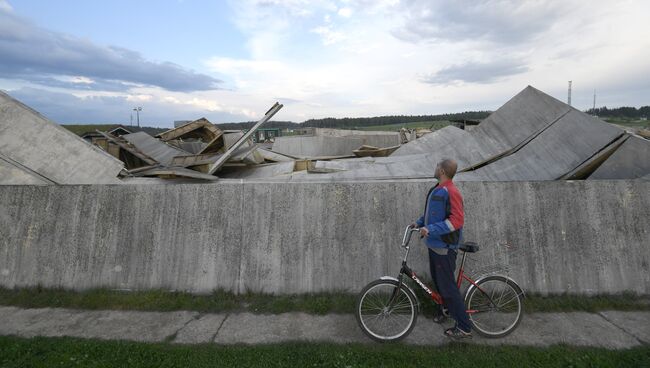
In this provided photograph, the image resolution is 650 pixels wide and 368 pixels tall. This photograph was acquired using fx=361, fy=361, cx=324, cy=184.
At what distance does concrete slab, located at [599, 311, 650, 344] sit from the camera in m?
3.82

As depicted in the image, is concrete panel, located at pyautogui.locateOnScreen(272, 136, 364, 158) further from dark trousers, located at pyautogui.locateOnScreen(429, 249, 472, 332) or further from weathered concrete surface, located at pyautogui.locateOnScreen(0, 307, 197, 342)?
dark trousers, located at pyautogui.locateOnScreen(429, 249, 472, 332)

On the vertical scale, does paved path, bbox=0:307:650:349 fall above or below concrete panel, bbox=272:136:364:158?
below

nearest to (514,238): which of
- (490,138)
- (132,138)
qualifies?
(490,138)

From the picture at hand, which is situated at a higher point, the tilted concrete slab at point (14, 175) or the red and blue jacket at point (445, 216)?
the tilted concrete slab at point (14, 175)

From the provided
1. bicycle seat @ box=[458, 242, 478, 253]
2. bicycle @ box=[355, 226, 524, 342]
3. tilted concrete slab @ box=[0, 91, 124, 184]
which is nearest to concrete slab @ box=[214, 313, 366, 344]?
bicycle @ box=[355, 226, 524, 342]

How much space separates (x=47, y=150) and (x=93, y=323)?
4418 millimetres

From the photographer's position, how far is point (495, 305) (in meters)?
3.94

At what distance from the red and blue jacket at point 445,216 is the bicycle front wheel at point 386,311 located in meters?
0.64

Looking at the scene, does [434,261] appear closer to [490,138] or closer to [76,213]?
[76,213]

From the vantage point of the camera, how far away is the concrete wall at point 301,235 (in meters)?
4.71

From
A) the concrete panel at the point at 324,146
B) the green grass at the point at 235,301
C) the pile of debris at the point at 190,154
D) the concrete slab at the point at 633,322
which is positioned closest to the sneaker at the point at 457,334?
the green grass at the point at 235,301

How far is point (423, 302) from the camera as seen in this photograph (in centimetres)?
438

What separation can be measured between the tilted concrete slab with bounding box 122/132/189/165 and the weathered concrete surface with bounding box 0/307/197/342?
7412mm

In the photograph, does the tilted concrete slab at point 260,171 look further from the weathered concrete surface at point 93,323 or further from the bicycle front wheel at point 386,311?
the bicycle front wheel at point 386,311
